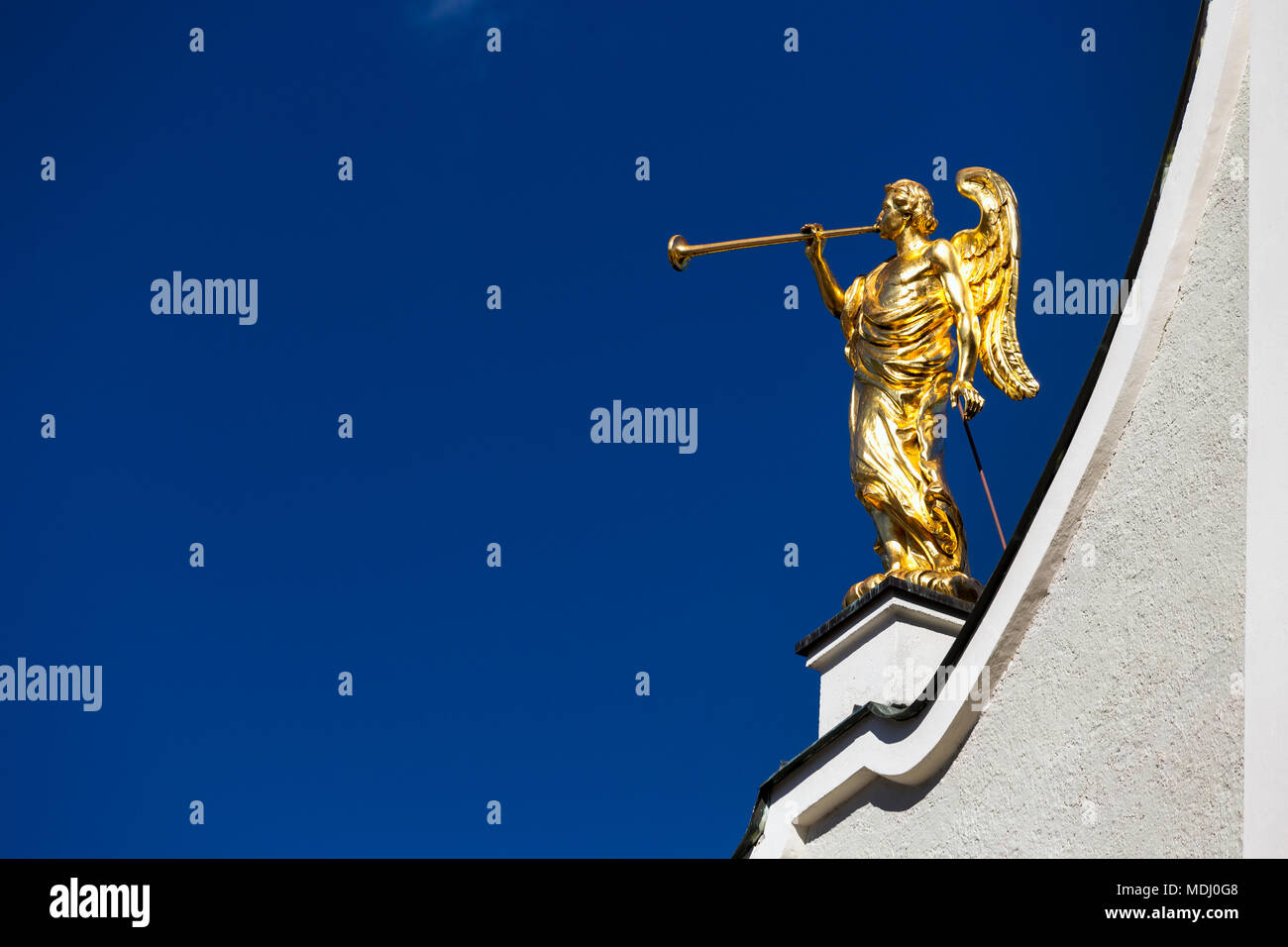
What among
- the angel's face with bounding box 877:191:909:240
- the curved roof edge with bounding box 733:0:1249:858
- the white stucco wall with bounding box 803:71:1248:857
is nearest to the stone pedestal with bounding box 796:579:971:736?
the curved roof edge with bounding box 733:0:1249:858

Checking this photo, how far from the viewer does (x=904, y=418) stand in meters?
10.9

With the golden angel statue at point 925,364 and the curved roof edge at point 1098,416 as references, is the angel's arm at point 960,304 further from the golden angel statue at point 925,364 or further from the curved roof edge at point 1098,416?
the curved roof edge at point 1098,416

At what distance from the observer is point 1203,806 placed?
6.67m

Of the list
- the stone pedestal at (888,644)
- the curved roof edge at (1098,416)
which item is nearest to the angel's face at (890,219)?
the stone pedestal at (888,644)

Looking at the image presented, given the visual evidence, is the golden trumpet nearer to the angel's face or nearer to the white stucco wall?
the angel's face

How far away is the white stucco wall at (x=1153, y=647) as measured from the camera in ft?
22.3

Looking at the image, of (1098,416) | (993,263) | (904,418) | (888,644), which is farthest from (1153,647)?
(993,263)

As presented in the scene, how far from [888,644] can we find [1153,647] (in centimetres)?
286

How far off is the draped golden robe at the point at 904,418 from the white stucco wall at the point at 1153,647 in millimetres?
2257

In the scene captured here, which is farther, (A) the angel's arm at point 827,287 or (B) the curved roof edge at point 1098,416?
(A) the angel's arm at point 827,287
